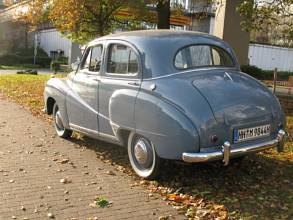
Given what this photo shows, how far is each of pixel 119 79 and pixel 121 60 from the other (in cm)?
31

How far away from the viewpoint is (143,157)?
20.0ft

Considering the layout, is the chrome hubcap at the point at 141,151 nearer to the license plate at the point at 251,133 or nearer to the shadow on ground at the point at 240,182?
the shadow on ground at the point at 240,182

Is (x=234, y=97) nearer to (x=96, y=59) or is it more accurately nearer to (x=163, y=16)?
(x=96, y=59)

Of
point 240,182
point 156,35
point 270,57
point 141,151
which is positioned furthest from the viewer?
point 270,57

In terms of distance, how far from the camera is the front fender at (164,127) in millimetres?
5336

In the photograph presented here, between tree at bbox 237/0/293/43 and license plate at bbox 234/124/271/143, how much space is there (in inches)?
240

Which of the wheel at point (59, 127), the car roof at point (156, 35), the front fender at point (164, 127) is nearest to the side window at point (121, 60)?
the car roof at point (156, 35)

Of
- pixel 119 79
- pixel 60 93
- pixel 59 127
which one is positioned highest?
pixel 119 79

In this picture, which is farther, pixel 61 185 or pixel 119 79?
pixel 119 79

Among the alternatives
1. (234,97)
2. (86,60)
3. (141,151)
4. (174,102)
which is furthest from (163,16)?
(174,102)

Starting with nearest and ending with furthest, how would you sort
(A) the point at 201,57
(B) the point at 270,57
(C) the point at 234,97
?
(C) the point at 234,97, (A) the point at 201,57, (B) the point at 270,57

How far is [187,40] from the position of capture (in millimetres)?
6383

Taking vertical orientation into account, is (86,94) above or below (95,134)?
above

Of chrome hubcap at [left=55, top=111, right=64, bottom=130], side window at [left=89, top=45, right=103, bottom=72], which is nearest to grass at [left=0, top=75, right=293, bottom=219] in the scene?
chrome hubcap at [left=55, top=111, right=64, bottom=130]
